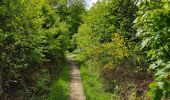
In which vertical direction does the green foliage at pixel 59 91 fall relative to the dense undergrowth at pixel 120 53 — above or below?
below

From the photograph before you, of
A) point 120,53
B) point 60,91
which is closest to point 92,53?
point 60,91

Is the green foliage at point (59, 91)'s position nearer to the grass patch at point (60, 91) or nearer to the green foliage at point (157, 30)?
the grass patch at point (60, 91)

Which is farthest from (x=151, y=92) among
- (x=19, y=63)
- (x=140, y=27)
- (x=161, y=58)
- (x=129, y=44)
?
(x=129, y=44)

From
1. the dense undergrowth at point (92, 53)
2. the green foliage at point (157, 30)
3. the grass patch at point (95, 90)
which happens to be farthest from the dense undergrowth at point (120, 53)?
the green foliage at point (157, 30)

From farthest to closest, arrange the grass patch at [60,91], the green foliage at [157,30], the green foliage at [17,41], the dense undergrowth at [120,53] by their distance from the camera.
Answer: the grass patch at [60,91], the dense undergrowth at [120,53], the green foliage at [17,41], the green foliage at [157,30]

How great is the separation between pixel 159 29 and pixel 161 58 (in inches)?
10.1

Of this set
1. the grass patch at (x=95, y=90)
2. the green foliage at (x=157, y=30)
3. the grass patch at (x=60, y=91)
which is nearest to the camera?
the green foliage at (x=157, y=30)

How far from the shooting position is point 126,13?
2036 cm

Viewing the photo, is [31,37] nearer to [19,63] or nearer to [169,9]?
[19,63]

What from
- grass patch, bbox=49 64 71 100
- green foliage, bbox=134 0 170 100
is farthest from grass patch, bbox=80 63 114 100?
green foliage, bbox=134 0 170 100

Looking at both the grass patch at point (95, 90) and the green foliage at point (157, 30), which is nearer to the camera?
the green foliage at point (157, 30)

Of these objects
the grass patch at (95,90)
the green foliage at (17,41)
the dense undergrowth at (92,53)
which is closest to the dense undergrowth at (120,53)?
the dense undergrowth at (92,53)

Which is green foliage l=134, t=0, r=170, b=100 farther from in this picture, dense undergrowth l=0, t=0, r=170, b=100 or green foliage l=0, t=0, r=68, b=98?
green foliage l=0, t=0, r=68, b=98

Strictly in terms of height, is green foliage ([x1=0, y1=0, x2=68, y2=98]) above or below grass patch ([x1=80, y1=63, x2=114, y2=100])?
above
